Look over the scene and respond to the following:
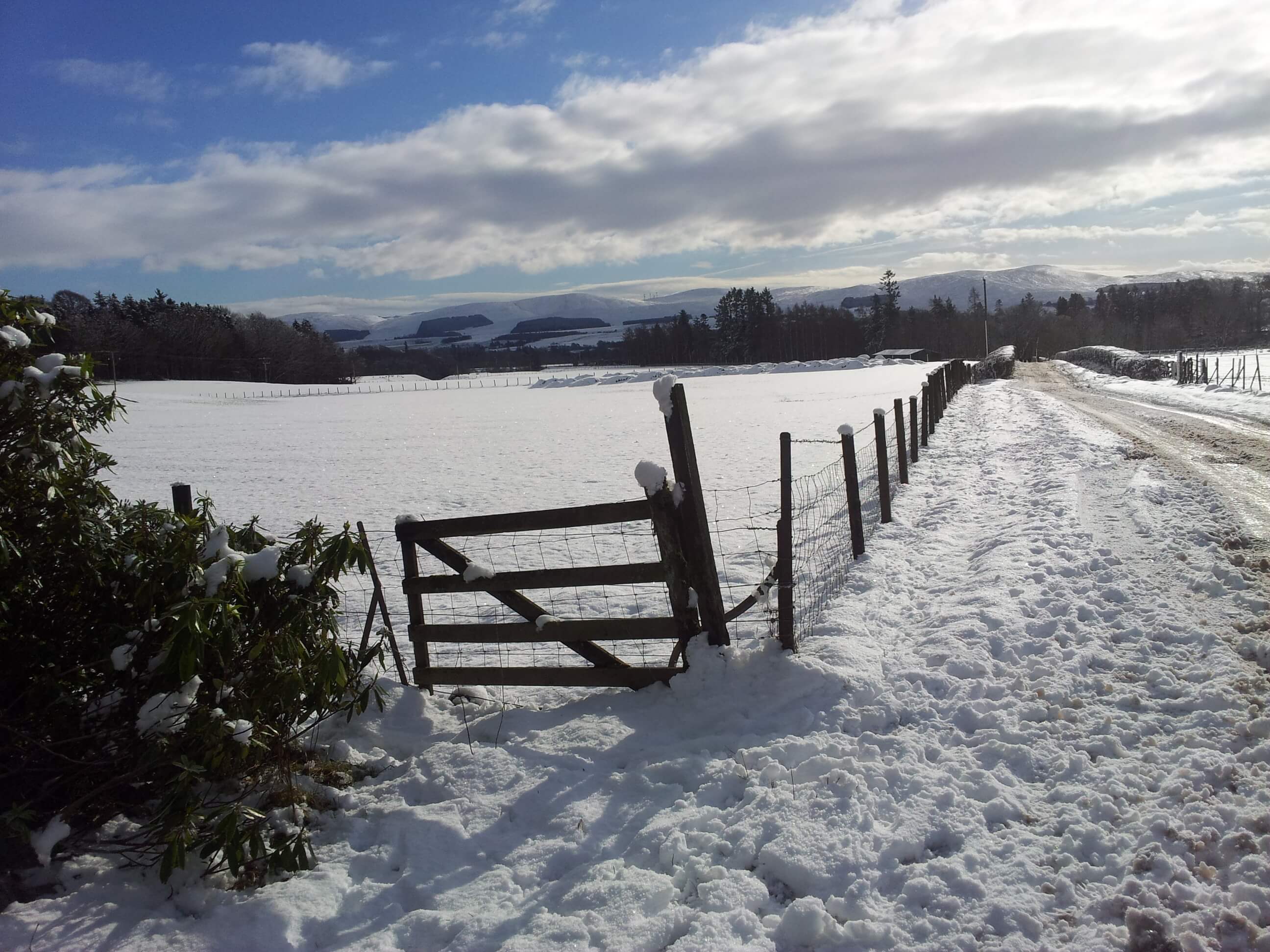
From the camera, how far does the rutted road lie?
8.80 metres

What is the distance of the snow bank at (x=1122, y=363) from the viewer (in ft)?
139

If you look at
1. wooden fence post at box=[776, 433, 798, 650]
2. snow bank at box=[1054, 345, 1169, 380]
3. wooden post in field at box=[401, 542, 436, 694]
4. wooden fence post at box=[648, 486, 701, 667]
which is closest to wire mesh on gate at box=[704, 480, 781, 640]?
wooden fence post at box=[776, 433, 798, 650]

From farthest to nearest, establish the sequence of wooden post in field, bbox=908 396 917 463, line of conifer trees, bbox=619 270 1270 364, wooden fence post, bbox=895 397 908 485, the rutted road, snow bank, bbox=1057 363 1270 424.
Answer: line of conifer trees, bbox=619 270 1270 364
snow bank, bbox=1057 363 1270 424
wooden post in field, bbox=908 396 917 463
wooden fence post, bbox=895 397 908 485
the rutted road

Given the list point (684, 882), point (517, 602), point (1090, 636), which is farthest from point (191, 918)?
point (1090, 636)

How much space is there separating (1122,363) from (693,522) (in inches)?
2095

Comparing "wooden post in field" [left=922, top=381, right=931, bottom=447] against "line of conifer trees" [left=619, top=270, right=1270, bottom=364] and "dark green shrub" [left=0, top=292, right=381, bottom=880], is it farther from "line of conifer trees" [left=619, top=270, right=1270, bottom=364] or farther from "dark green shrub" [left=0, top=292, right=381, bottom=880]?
"line of conifer trees" [left=619, top=270, right=1270, bottom=364]

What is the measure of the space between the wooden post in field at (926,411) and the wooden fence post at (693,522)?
12.8 metres

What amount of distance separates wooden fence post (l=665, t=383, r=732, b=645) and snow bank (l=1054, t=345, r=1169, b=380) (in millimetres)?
44915

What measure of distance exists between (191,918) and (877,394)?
122ft

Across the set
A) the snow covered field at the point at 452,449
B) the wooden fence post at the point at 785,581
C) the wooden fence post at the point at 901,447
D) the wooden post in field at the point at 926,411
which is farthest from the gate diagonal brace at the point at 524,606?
the wooden post in field at the point at 926,411

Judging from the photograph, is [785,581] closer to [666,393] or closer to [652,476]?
[652,476]

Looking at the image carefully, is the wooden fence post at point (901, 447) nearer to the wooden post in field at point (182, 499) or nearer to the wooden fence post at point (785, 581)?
the wooden fence post at point (785, 581)

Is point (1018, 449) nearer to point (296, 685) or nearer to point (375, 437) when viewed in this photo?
point (296, 685)

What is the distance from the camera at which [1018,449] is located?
49.1 ft
